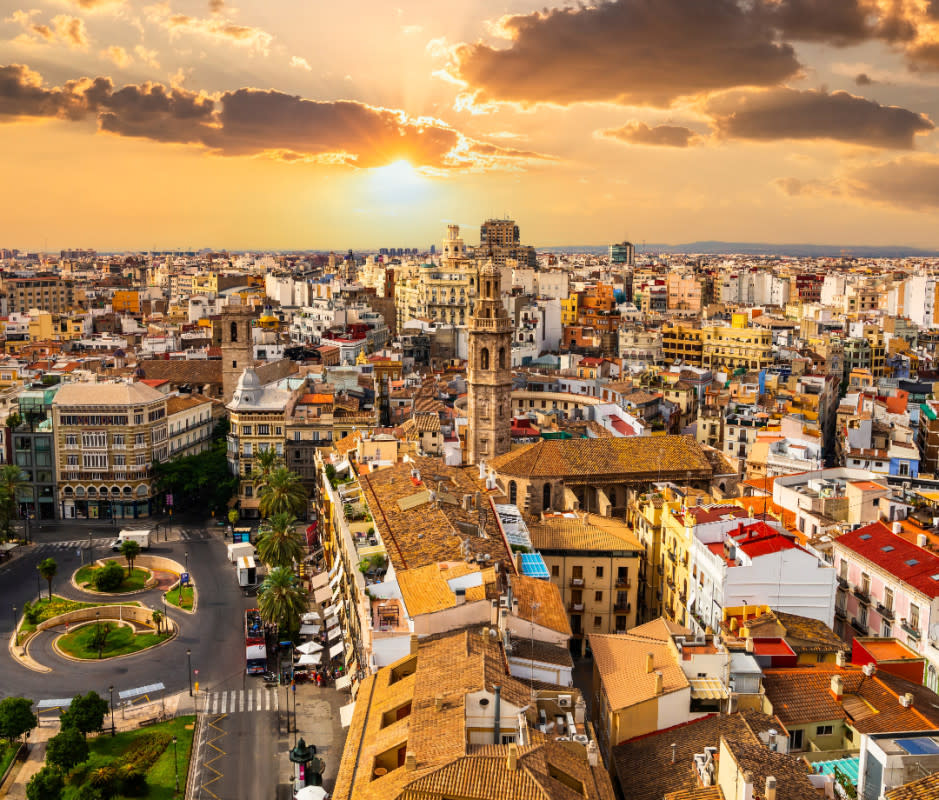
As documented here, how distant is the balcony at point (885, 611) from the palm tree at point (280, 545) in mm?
33057

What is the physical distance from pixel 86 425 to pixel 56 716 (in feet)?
122

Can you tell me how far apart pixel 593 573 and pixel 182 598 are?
26.9 m

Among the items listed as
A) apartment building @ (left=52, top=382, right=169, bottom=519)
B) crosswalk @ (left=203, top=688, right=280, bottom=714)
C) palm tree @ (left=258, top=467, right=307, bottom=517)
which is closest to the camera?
crosswalk @ (left=203, top=688, right=280, bottom=714)

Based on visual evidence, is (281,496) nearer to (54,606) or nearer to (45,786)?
(54,606)

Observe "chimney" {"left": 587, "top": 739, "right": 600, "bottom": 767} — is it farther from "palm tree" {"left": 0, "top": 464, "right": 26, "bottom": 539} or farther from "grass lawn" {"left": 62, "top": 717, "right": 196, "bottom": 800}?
"palm tree" {"left": 0, "top": 464, "right": 26, "bottom": 539}

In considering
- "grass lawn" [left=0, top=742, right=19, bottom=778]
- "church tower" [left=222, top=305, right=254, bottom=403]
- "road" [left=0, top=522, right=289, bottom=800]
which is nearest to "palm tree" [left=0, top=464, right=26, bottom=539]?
"road" [left=0, top=522, right=289, bottom=800]

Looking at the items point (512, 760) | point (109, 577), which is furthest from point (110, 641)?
point (512, 760)

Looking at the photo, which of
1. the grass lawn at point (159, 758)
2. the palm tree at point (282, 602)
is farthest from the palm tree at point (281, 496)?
the grass lawn at point (159, 758)

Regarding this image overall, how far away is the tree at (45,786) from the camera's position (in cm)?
3628

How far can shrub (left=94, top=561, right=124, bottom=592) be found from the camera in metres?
60.0

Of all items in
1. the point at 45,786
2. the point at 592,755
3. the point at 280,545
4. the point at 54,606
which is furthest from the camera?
the point at 54,606

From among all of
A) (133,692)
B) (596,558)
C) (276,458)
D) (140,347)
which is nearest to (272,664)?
(133,692)

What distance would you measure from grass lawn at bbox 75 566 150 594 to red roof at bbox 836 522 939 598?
144 ft

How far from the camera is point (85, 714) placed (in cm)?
4128
